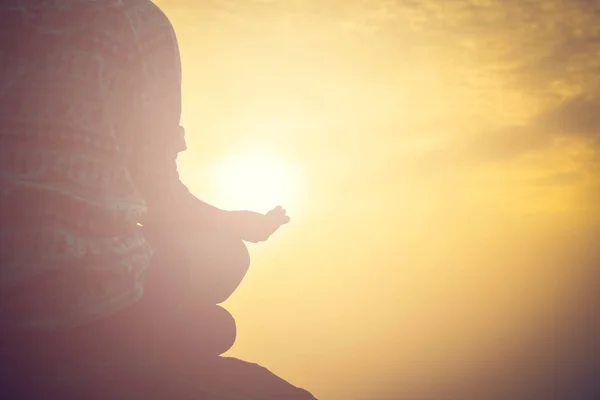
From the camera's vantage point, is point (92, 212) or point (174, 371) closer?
point (92, 212)

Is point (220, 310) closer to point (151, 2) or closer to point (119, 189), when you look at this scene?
point (119, 189)

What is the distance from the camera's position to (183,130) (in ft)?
17.9

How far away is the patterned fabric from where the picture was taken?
3.88 metres

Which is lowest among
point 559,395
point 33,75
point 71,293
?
point 71,293

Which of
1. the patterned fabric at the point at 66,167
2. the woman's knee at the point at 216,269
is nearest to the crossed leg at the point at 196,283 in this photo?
the woman's knee at the point at 216,269

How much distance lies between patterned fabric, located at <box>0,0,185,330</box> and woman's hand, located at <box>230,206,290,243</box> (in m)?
1.13

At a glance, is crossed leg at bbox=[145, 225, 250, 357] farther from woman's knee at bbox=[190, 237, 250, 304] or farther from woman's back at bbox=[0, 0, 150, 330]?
woman's back at bbox=[0, 0, 150, 330]

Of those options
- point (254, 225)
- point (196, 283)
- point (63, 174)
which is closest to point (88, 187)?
point (63, 174)

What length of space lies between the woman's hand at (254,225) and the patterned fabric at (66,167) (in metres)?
1.13

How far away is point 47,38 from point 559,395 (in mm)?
150835

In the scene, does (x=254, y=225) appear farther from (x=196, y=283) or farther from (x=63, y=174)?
(x=63, y=174)

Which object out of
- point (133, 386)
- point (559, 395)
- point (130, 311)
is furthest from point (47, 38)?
point (559, 395)

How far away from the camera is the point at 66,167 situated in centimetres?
404

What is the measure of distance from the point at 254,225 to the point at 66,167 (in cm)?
203
